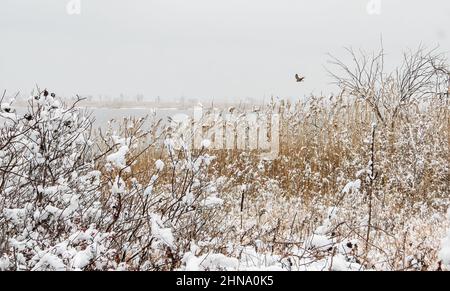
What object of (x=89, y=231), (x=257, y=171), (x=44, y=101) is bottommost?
(x=257, y=171)

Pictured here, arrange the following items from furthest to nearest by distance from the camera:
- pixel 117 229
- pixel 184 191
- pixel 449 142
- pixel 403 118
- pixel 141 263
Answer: pixel 403 118
pixel 449 142
pixel 184 191
pixel 117 229
pixel 141 263

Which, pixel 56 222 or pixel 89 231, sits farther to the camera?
pixel 56 222

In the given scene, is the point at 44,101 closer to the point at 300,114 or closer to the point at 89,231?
the point at 89,231

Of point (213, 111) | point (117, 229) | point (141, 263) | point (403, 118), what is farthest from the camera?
point (213, 111)

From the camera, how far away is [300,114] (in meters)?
6.91

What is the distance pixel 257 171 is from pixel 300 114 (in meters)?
1.35

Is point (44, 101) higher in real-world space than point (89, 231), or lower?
higher

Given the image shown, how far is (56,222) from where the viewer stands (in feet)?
9.50

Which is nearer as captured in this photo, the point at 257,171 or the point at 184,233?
the point at 184,233

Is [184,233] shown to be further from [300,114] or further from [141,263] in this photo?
[300,114]

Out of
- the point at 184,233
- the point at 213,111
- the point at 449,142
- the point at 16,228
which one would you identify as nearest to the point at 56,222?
the point at 16,228

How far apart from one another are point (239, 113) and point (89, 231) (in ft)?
15.4

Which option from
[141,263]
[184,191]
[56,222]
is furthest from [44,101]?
[141,263]

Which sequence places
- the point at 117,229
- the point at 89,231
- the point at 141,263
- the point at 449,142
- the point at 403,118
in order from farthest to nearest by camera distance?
the point at 403,118, the point at 449,142, the point at 117,229, the point at 141,263, the point at 89,231
